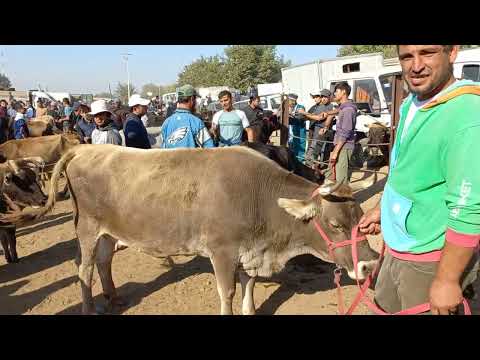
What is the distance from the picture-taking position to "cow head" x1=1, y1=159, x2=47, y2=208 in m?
6.84

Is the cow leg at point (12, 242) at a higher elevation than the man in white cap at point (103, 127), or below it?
below

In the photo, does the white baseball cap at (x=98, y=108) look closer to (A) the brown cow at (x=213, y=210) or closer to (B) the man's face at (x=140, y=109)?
(B) the man's face at (x=140, y=109)

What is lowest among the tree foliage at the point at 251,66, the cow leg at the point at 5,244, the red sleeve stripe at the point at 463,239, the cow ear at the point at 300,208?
the cow leg at the point at 5,244

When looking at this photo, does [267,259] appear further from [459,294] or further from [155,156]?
[459,294]

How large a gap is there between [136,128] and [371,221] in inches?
194

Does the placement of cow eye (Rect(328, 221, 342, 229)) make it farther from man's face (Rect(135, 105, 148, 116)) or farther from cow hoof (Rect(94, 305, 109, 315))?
man's face (Rect(135, 105, 148, 116))

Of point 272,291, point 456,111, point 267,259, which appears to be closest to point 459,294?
point 456,111

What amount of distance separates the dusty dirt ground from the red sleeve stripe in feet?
10.1

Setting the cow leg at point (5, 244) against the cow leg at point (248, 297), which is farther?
the cow leg at point (5, 244)

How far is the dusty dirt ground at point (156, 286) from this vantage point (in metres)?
4.95

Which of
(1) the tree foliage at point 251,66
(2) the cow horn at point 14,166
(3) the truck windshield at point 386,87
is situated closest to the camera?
(2) the cow horn at point 14,166

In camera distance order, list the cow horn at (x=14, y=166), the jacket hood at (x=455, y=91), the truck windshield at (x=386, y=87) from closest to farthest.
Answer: the jacket hood at (x=455, y=91), the cow horn at (x=14, y=166), the truck windshield at (x=386, y=87)

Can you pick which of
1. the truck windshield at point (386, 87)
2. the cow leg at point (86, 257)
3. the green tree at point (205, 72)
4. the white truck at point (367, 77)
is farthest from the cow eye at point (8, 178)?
the green tree at point (205, 72)

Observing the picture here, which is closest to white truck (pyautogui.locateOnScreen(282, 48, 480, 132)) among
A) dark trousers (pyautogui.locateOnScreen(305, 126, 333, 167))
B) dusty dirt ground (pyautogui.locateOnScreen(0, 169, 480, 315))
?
dark trousers (pyautogui.locateOnScreen(305, 126, 333, 167))
